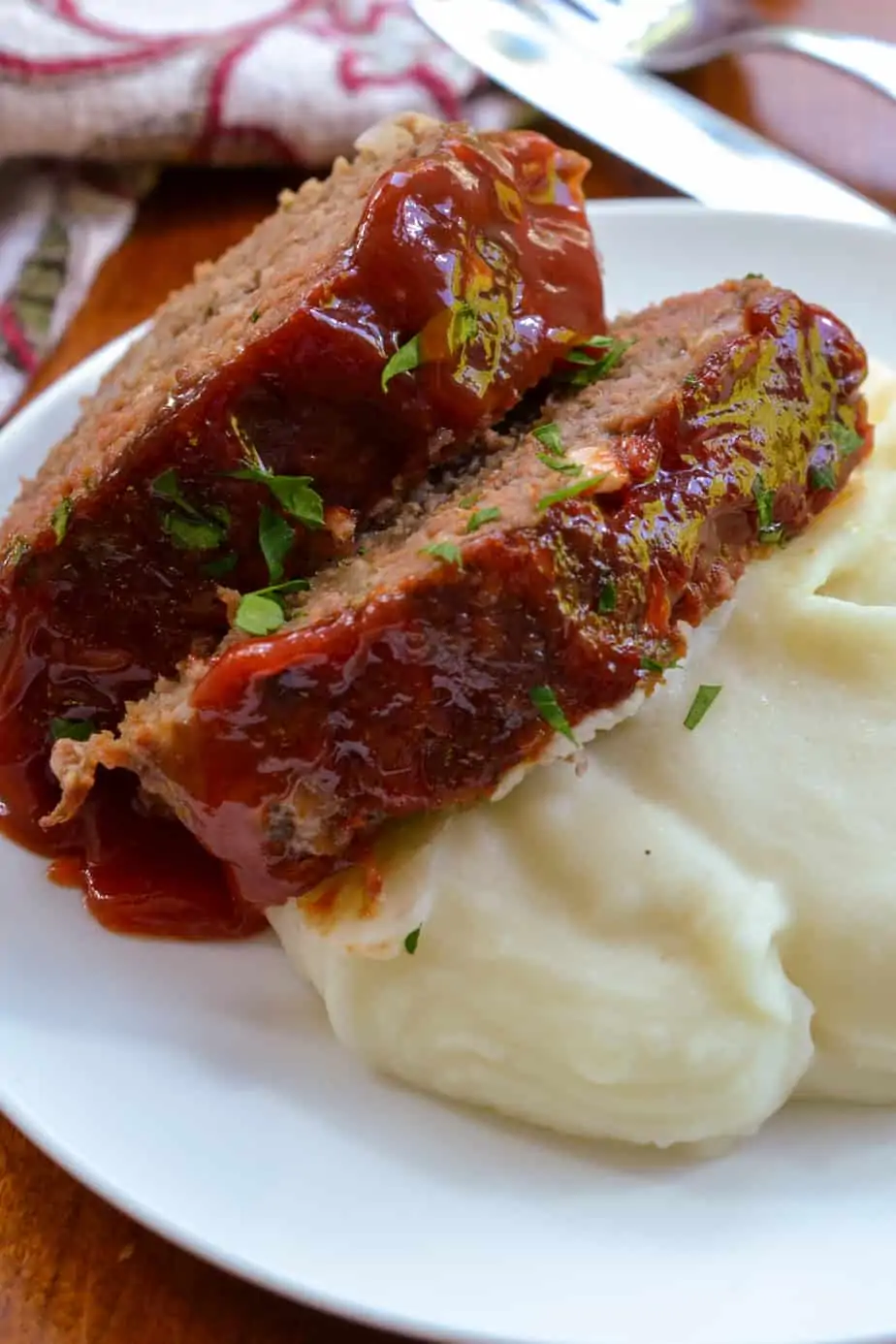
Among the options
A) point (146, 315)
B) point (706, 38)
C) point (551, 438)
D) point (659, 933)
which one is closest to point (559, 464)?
point (551, 438)

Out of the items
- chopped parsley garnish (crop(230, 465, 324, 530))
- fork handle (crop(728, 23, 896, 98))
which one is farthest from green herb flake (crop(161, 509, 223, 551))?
fork handle (crop(728, 23, 896, 98))

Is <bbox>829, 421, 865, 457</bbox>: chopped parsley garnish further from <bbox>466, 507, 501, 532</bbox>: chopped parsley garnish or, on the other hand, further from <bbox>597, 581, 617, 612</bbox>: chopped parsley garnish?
<bbox>466, 507, 501, 532</bbox>: chopped parsley garnish

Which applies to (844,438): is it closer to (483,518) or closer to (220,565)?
(483,518)

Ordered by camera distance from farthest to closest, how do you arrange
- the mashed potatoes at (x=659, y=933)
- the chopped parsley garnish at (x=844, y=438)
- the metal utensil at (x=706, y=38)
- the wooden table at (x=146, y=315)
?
the metal utensil at (x=706, y=38), the chopped parsley garnish at (x=844, y=438), the mashed potatoes at (x=659, y=933), the wooden table at (x=146, y=315)

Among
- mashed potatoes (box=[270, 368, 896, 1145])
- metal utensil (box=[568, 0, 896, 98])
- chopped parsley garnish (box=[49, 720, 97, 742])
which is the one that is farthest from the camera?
metal utensil (box=[568, 0, 896, 98])

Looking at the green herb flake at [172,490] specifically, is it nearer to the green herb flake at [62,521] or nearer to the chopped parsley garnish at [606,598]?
the green herb flake at [62,521]

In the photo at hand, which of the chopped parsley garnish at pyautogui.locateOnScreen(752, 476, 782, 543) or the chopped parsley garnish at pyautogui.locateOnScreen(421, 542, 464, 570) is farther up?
the chopped parsley garnish at pyautogui.locateOnScreen(421, 542, 464, 570)

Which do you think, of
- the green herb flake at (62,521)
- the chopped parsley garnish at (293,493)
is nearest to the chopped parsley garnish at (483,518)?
the chopped parsley garnish at (293,493)
